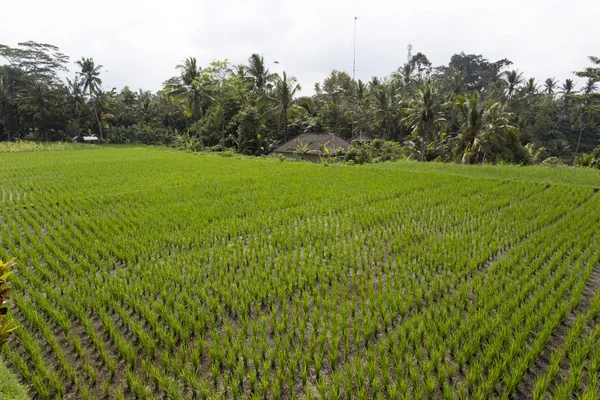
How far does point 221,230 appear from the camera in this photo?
19.8 ft

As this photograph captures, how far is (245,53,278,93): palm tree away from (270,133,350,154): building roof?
8.13 meters

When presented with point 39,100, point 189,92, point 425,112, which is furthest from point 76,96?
point 425,112

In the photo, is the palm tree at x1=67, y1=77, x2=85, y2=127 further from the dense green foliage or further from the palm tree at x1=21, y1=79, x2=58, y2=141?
the dense green foliage

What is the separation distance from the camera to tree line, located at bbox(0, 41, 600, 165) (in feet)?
61.2

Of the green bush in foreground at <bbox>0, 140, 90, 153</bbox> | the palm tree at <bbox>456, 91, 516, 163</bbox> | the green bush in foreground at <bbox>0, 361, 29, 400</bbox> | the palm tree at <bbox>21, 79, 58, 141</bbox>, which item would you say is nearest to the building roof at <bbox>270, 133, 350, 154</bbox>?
the palm tree at <bbox>456, 91, 516, 163</bbox>

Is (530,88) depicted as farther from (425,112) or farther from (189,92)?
(189,92)

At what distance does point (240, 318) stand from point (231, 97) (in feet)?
83.4

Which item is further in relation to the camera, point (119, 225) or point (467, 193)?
point (467, 193)

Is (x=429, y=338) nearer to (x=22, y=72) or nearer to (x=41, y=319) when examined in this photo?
(x=41, y=319)

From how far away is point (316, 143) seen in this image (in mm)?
→ 21406

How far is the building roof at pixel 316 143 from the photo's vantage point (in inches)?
814

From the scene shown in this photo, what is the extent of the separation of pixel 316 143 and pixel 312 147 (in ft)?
1.79

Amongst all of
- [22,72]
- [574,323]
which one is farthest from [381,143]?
[22,72]

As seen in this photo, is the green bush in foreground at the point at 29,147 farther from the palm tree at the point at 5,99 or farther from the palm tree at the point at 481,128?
the palm tree at the point at 481,128
